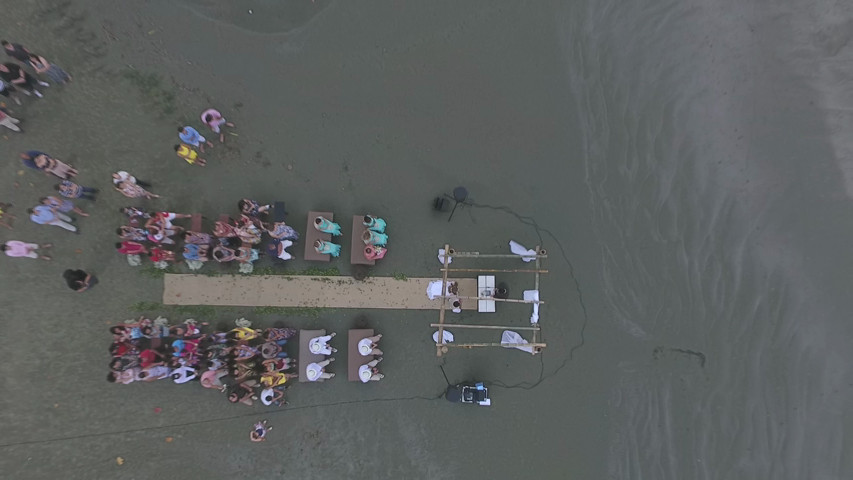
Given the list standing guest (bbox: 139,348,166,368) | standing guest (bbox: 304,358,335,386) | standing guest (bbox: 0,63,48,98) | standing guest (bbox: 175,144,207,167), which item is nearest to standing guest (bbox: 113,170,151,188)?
standing guest (bbox: 175,144,207,167)

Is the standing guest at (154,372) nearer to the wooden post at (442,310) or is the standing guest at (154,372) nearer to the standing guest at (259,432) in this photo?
the standing guest at (259,432)

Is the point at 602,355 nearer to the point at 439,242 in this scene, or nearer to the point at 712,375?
the point at 712,375

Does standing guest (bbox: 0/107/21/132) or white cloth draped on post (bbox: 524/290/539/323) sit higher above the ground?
standing guest (bbox: 0/107/21/132)

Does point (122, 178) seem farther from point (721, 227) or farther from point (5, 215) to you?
point (721, 227)

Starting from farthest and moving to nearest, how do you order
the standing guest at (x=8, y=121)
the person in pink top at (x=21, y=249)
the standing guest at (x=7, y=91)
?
the standing guest at (x=8, y=121)
the standing guest at (x=7, y=91)
the person in pink top at (x=21, y=249)

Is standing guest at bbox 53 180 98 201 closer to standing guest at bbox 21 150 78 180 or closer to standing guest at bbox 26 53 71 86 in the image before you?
standing guest at bbox 21 150 78 180

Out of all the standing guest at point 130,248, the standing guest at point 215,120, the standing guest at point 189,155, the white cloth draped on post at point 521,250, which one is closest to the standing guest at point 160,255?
the standing guest at point 130,248

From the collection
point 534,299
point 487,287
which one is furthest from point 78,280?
point 534,299
